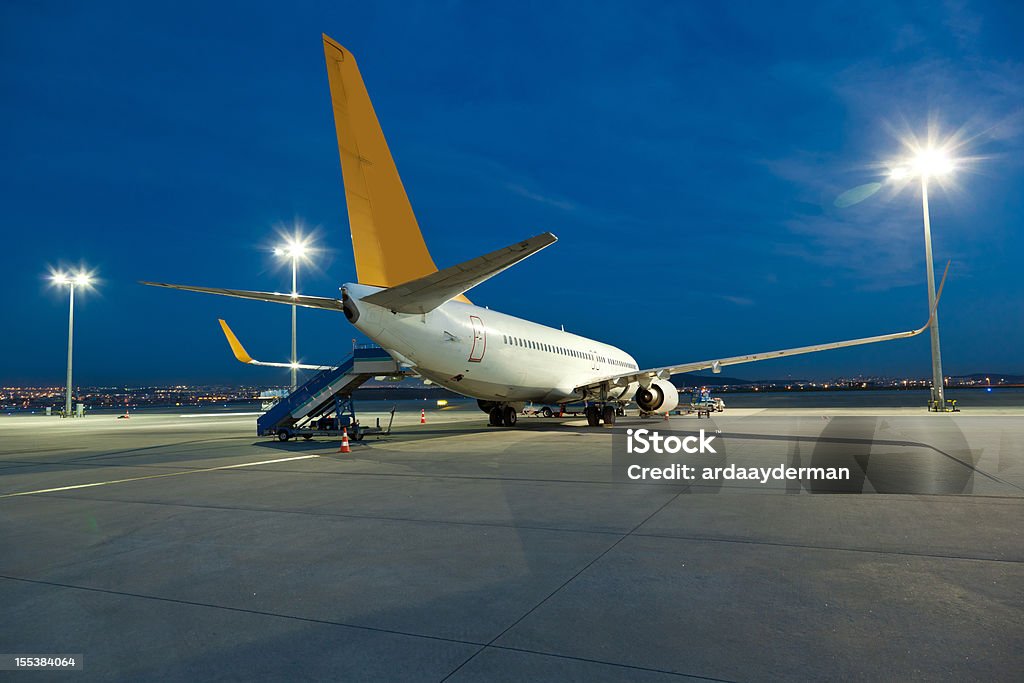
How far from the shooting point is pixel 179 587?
15.1 ft

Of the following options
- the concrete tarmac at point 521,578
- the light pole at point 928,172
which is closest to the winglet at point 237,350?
the concrete tarmac at point 521,578

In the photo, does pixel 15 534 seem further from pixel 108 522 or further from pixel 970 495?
pixel 970 495

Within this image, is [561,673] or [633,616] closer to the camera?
[561,673]

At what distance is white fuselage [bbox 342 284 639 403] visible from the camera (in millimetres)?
14867

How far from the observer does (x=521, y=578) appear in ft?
15.3

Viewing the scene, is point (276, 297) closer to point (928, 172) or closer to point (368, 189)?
point (368, 189)

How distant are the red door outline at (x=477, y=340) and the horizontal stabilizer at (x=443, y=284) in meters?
2.91

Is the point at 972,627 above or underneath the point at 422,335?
underneath

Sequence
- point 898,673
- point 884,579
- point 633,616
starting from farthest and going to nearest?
point 884,579 → point 633,616 → point 898,673

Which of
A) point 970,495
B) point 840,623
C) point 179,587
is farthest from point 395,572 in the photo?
point 970,495

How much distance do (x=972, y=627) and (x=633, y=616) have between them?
1970 mm

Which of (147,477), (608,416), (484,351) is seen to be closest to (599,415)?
(608,416)

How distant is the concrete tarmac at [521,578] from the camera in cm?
324

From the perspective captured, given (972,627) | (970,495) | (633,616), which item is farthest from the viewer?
(970,495)
